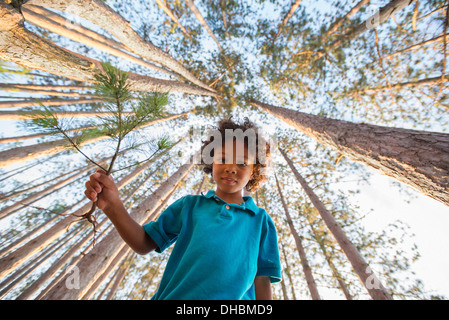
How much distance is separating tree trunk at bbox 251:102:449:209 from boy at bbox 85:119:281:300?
1421mm

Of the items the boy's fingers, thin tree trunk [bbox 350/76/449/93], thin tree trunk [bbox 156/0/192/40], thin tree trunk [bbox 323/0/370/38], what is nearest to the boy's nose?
the boy's fingers

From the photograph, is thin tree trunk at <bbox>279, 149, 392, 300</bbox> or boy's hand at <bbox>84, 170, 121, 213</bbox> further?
thin tree trunk at <bbox>279, 149, 392, 300</bbox>

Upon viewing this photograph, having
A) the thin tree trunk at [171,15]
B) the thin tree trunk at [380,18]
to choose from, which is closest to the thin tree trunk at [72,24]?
the thin tree trunk at [171,15]

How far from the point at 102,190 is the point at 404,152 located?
2588 mm

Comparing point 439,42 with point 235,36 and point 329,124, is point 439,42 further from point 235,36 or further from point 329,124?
point 235,36

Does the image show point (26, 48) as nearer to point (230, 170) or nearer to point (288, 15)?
point (230, 170)

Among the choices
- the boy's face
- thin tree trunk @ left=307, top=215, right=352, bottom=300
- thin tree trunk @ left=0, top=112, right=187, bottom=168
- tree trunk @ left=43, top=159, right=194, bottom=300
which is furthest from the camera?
thin tree trunk @ left=307, top=215, right=352, bottom=300

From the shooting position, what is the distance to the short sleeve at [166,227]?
1.40 metres

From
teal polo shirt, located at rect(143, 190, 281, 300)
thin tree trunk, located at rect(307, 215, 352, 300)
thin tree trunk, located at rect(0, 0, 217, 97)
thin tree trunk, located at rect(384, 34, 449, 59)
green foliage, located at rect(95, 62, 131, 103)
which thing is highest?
thin tree trunk, located at rect(384, 34, 449, 59)

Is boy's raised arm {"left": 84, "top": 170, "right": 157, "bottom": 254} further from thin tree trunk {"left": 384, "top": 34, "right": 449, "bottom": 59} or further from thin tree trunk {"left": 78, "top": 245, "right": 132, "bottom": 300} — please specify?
thin tree trunk {"left": 384, "top": 34, "right": 449, "bottom": 59}

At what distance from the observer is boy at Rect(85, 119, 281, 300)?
3.57ft

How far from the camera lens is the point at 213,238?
1.27 meters
